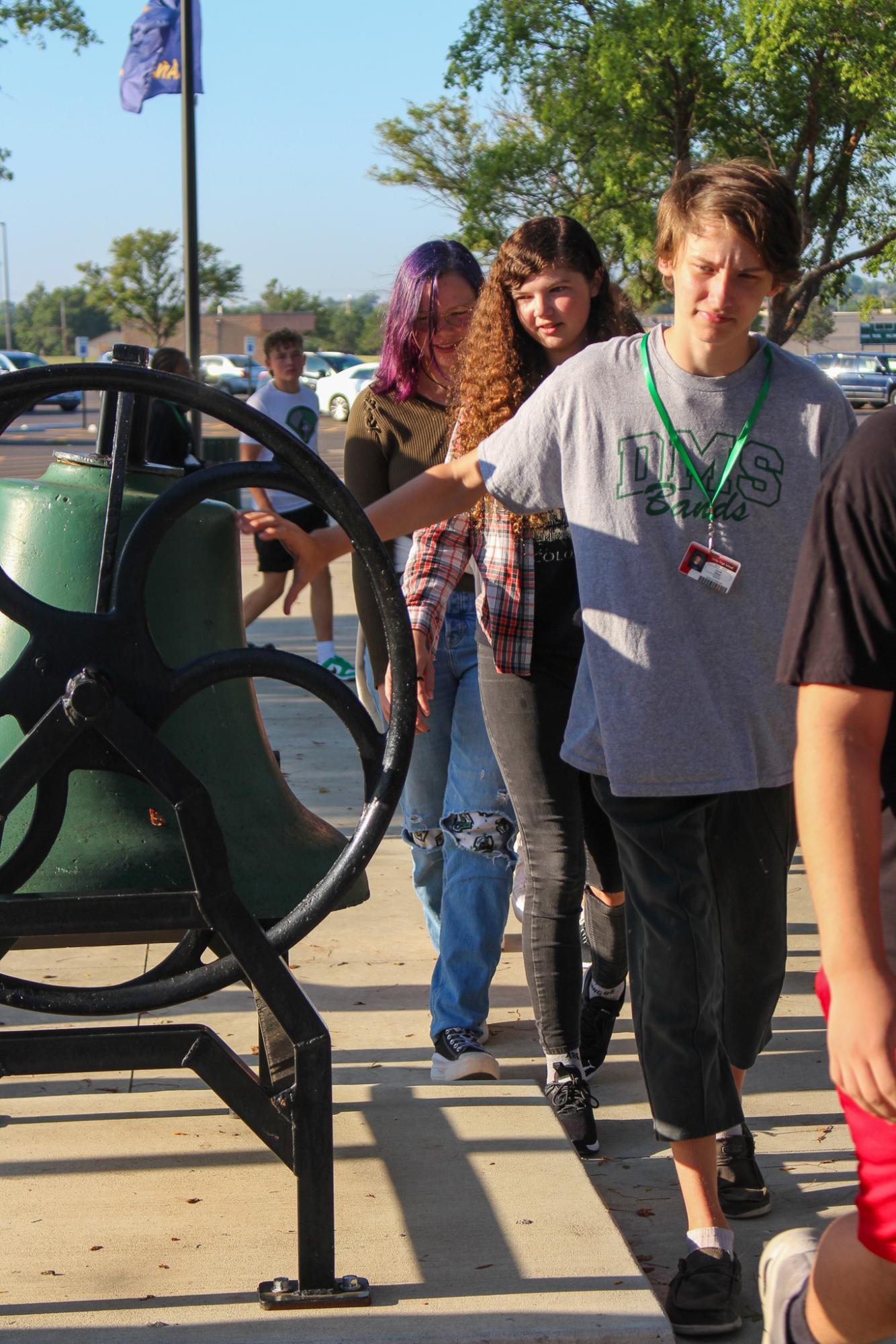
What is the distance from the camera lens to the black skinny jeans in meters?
3.20

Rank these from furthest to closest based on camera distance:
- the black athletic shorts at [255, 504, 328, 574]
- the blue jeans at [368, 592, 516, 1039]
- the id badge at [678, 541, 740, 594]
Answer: the black athletic shorts at [255, 504, 328, 574] < the blue jeans at [368, 592, 516, 1039] < the id badge at [678, 541, 740, 594]

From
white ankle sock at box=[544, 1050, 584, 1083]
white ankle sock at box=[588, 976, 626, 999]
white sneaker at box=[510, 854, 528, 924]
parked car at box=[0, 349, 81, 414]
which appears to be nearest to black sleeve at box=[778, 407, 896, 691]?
white ankle sock at box=[544, 1050, 584, 1083]

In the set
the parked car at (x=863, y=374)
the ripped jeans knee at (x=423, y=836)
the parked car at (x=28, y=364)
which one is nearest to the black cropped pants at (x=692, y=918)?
the ripped jeans knee at (x=423, y=836)

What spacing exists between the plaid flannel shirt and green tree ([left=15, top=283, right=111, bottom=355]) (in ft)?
359

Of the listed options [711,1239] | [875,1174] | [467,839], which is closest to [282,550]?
[467,839]

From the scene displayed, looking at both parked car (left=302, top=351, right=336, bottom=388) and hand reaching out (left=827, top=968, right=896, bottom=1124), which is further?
parked car (left=302, top=351, right=336, bottom=388)

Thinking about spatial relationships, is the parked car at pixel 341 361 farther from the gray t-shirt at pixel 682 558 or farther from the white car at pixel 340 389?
the gray t-shirt at pixel 682 558

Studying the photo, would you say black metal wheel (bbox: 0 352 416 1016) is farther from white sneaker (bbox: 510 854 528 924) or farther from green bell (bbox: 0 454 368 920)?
white sneaker (bbox: 510 854 528 924)

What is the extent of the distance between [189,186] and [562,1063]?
10311mm

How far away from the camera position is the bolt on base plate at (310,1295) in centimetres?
226

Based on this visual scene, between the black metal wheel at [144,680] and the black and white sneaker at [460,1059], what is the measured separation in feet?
3.65

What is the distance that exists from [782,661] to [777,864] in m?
1.06

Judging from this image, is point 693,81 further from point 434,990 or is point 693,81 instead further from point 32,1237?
point 32,1237

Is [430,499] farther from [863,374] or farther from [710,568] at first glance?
[863,374]
